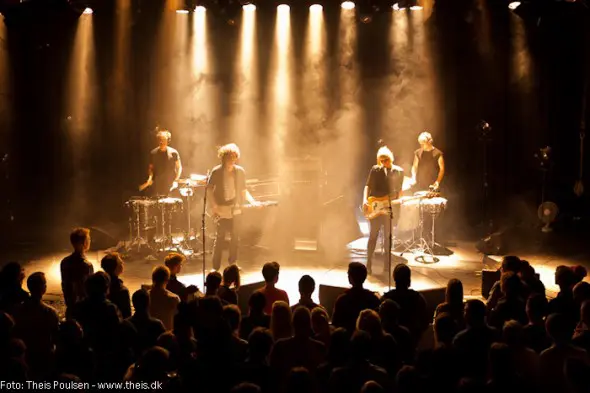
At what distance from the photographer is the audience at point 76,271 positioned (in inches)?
257

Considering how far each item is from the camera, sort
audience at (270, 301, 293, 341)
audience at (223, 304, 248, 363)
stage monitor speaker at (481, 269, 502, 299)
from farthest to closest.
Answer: stage monitor speaker at (481, 269, 502, 299) < audience at (270, 301, 293, 341) < audience at (223, 304, 248, 363)

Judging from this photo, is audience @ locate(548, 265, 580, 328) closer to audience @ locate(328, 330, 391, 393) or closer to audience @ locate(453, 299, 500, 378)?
audience @ locate(453, 299, 500, 378)

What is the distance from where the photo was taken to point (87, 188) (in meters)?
14.5

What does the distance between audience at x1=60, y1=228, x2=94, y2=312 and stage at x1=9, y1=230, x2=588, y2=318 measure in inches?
68.3

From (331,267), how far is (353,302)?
482cm

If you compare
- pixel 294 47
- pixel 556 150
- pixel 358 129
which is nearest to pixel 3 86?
pixel 294 47

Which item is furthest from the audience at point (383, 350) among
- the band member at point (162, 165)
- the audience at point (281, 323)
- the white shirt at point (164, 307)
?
the band member at point (162, 165)

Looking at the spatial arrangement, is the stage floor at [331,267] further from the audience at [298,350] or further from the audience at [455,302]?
the audience at [298,350]

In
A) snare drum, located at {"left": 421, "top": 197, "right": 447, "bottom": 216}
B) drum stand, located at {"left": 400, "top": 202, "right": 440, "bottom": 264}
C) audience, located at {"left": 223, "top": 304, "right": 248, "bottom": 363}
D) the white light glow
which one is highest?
the white light glow

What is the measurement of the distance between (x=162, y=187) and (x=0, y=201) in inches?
180

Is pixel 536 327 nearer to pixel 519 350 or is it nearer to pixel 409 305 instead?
pixel 519 350

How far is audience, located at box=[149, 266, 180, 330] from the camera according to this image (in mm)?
5723

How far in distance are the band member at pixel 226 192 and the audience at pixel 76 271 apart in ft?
9.56

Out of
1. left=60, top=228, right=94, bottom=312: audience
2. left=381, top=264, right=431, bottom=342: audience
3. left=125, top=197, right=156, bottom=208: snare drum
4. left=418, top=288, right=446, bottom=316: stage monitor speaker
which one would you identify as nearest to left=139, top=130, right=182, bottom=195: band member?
left=125, top=197, right=156, bottom=208: snare drum
